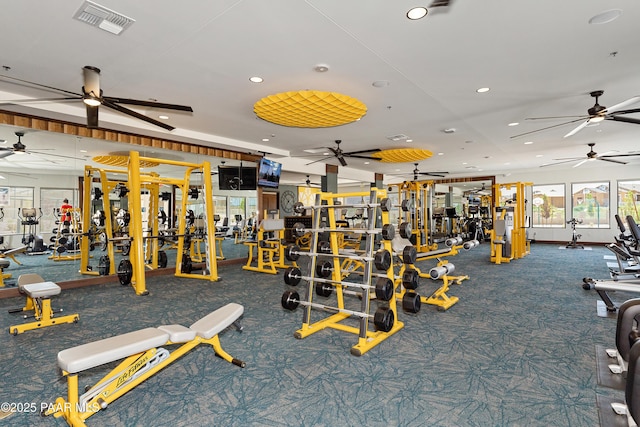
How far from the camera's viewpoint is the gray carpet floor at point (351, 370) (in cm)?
201

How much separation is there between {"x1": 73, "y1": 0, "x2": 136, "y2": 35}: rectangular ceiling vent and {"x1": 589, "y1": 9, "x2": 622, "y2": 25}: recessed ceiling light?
3.89 m

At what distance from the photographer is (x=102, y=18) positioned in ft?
9.20

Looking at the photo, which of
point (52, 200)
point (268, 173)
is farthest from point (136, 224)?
point (268, 173)

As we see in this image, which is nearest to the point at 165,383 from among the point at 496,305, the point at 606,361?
the point at 606,361

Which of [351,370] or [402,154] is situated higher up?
[402,154]

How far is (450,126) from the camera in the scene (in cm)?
640

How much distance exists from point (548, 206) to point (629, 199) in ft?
7.53

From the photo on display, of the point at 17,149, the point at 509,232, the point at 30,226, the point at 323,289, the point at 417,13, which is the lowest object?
the point at 323,289

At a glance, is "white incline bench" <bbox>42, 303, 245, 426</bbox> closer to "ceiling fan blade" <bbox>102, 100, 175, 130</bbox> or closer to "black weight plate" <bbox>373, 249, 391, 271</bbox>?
"black weight plate" <bbox>373, 249, 391, 271</bbox>

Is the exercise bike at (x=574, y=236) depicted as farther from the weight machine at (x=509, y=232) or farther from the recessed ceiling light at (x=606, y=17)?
the recessed ceiling light at (x=606, y=17)

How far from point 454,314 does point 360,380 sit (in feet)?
6.47

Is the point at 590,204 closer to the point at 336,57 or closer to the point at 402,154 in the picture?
the point at 402,154

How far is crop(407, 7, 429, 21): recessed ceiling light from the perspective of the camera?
105 inches

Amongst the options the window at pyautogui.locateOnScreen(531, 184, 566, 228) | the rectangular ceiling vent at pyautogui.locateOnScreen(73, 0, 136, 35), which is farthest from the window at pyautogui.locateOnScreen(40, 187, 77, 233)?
the window at pyautogui.locateOnScreen(531, 184, 566, 228)
